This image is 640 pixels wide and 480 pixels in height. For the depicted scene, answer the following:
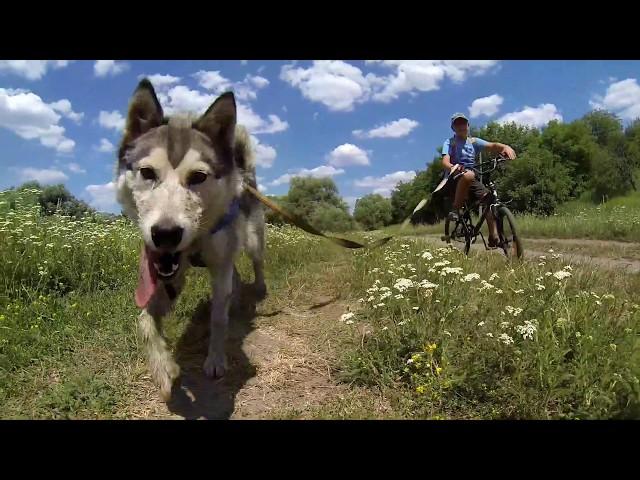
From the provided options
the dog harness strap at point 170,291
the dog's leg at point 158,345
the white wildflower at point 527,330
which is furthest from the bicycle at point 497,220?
the dog's leg at point 158,345

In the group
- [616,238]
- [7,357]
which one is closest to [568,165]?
[616,238]

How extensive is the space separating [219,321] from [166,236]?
3.62 feet

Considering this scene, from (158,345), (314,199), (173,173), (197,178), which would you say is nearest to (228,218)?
(197,178)

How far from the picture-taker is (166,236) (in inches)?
97.3

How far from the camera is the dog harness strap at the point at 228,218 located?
10.6 ft

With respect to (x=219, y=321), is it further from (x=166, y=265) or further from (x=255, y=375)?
(x=166, y=265)

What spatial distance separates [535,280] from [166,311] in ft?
9.83

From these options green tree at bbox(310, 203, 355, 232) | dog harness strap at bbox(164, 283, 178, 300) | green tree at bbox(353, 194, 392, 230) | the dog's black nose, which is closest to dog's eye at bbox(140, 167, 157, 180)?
the dog's black nose

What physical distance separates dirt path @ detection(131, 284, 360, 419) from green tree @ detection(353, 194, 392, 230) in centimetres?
4482

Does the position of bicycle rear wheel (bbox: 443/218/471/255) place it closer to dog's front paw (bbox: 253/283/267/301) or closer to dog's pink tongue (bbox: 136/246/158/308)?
dog's front paw (bbox: 253/283/267/301)

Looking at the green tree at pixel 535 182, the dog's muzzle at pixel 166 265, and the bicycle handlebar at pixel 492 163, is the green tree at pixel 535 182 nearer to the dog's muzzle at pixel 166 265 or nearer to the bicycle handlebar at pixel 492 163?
the bicycle handlebar at pixel 492 163

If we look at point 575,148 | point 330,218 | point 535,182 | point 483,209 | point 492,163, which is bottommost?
Answer: point 483,209

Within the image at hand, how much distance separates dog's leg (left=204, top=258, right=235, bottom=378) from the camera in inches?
128
